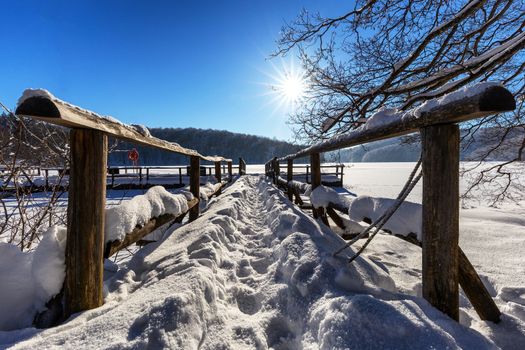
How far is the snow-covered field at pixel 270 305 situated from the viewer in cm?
123

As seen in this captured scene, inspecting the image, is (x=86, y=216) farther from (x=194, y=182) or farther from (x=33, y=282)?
(x=194, y=182)

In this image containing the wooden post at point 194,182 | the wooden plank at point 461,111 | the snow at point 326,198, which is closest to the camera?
the wooden plank at point 461,111

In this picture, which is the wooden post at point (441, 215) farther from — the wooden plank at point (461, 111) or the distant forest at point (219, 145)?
the distant forest at point (219, 145)

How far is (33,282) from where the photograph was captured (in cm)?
158

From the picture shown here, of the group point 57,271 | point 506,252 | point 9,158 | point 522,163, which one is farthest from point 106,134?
point 522,163

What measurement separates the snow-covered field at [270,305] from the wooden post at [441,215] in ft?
0.41

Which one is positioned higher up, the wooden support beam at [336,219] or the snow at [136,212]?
the snow at [136,212]

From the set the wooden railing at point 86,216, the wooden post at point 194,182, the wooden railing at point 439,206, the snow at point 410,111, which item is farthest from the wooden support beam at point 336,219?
the wooden railing at point 86,216

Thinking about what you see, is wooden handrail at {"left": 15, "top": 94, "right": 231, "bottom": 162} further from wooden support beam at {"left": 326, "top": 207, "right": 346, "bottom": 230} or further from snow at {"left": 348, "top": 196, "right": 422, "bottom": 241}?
wooden support beam at {"left": 326, "top": 207, "right": 346, "bottom": 230}

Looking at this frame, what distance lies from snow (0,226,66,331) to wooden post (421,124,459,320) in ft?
7.13

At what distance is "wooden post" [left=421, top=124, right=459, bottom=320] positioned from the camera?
1410 mm

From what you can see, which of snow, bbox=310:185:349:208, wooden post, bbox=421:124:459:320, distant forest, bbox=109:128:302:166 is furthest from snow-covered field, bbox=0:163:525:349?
distant forest, bbox=109:128:302:166

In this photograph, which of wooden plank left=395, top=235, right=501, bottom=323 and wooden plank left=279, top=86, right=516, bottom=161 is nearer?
wooden plank left=279, top=86, right=516, bottom=161

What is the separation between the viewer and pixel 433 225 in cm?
145
